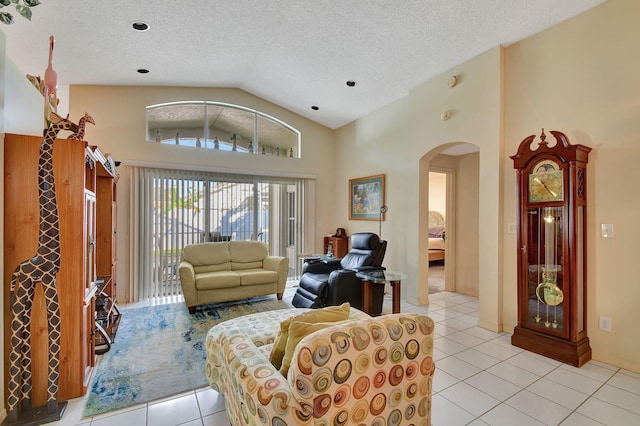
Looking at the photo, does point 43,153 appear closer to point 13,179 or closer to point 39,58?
point 13,179

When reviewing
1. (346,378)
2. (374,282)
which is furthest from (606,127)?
(346,378)

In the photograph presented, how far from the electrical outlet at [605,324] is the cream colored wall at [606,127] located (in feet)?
0.11

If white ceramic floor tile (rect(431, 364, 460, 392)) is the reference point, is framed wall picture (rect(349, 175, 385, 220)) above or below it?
above

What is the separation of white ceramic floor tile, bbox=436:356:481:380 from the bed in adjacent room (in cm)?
450

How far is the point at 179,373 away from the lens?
2.46 meters

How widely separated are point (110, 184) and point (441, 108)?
13.7ft

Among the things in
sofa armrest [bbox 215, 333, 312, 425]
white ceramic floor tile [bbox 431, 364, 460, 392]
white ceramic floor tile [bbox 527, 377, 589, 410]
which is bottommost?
white ceramic floor tile [bbox 527, 377, 589, 410]

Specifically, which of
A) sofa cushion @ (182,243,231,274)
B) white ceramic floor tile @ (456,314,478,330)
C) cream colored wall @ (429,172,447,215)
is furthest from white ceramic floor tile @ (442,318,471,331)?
cream colored wall @ (429,172,447,215)

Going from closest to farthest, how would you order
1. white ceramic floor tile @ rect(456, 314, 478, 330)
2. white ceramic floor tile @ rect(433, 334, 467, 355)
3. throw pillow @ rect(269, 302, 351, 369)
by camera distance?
throw pillow @ rect(269, 302, 351, 369) < white ceramic floor tile @ rect(433, 334, 467, 355) < white ceramic floor tile @ rect(456, 314, 478, 330)

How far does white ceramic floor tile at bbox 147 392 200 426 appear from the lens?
192 cm

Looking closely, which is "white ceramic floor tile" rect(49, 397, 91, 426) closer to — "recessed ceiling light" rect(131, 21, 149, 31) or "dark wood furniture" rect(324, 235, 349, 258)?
"recessed ceiling light" rect(131, 21, 149, 31)

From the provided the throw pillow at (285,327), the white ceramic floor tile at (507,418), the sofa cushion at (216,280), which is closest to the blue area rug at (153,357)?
the sofa cushion at (216,280)

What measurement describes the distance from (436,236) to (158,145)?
22.5 feet

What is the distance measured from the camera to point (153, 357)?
107 inches
